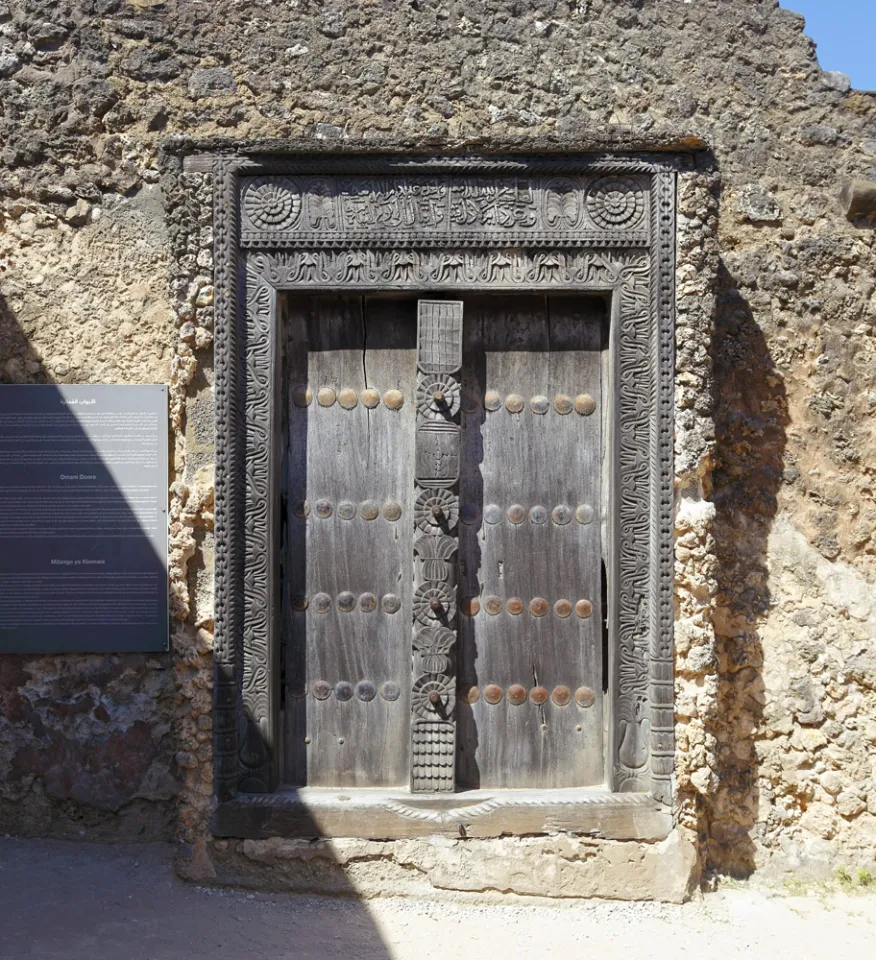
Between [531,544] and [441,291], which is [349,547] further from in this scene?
[441,291]

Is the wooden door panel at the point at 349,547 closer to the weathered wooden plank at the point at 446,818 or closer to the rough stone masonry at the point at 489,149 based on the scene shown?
the weathered wooden plank at the point at 446,818

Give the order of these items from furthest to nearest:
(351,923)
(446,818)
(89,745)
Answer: (89,745) < (446,818) < (351,923)

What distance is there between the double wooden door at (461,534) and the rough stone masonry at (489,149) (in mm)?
404

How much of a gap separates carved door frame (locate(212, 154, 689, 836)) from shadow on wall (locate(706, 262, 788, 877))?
0.94 ft

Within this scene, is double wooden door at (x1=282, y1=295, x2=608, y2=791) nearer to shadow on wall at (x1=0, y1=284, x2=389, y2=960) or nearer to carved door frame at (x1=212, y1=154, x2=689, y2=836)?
carved door frame at (x1=212, y1=154, x2=689, y2=836)

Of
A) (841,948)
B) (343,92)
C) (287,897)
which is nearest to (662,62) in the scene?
(343,92)

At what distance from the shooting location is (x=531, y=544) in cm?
313

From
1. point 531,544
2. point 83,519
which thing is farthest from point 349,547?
point 83,519

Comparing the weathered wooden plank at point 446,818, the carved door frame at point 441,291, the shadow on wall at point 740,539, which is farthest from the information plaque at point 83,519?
the shadow on wall at point 740,539

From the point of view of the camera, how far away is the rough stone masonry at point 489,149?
3.05m

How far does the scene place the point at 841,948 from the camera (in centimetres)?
267

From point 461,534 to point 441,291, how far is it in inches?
36.9

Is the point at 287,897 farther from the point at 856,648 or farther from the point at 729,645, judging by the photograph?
the point at 856,648

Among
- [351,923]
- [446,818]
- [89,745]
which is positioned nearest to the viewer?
[351,923]
